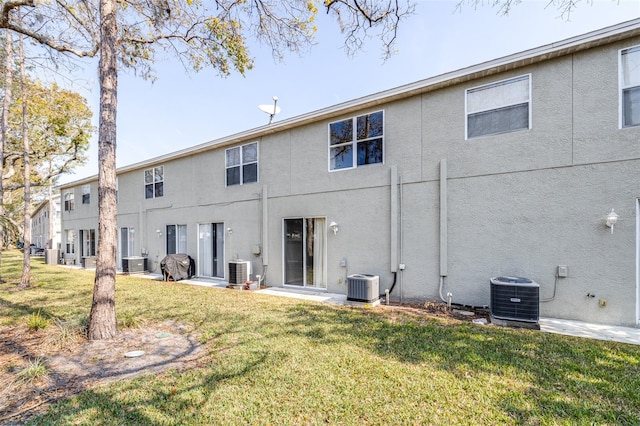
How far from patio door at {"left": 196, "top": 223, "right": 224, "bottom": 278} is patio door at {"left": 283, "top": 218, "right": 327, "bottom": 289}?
312 cm

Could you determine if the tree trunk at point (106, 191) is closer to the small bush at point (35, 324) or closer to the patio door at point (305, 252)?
the small bush at point (35, 324)

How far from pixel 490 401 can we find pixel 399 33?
5749 mm

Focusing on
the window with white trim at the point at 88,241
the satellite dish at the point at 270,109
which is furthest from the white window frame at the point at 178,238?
the window with white trim at the point at 88,241

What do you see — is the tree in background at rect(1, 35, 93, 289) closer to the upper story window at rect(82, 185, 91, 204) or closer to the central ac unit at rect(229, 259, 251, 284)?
the upper story window at rect(82, 185, 91, 204)

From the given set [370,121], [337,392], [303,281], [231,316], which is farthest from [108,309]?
[370,121]

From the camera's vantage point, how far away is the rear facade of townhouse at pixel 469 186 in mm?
5160

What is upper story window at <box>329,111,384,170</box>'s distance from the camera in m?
7.61

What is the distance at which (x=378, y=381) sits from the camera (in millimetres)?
3350

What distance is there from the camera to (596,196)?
5262mm

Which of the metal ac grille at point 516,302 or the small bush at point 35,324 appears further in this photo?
the small bush at point 35,324

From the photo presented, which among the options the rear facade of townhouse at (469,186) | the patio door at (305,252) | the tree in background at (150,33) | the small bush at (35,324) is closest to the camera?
the tree in background at (150,33)

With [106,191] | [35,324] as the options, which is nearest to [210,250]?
[35,324]

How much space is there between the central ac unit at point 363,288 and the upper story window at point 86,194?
57.3 ft

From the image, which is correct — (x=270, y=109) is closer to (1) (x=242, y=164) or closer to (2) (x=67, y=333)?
(1) (x=242, y=164)
